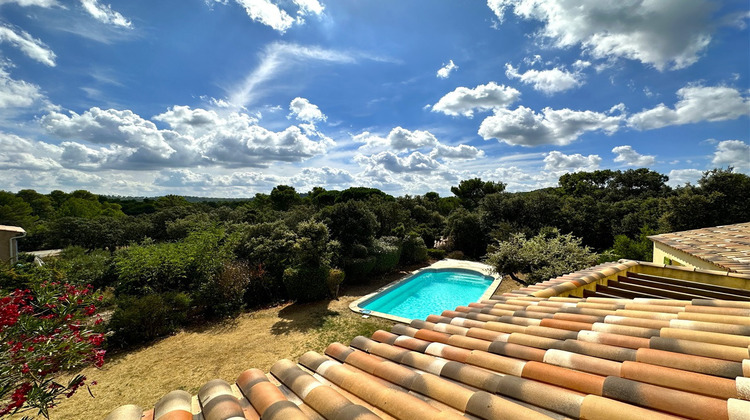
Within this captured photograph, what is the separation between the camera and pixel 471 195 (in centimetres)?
3859

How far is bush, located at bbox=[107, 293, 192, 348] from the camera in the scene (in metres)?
8.85

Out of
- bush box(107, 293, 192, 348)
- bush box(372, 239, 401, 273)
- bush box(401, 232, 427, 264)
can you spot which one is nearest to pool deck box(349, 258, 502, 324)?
bush box(401, 232, 427, 264)

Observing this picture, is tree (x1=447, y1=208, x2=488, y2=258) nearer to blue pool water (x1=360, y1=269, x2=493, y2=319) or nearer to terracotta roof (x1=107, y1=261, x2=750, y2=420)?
blue pool water (x1=360, y1=269, x2=493, y2=319)

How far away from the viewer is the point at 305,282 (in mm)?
12727

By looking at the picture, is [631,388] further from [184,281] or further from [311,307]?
[184,281]

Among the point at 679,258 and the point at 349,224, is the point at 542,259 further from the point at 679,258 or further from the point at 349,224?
the point at 349,224

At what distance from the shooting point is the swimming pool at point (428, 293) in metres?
Result: 13.2

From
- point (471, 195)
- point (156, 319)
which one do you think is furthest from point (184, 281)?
point (471, 195)

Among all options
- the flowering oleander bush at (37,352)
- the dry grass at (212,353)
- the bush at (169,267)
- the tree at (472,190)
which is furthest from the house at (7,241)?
the tree at (472,190)

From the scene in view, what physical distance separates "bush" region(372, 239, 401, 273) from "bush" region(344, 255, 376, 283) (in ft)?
2.08


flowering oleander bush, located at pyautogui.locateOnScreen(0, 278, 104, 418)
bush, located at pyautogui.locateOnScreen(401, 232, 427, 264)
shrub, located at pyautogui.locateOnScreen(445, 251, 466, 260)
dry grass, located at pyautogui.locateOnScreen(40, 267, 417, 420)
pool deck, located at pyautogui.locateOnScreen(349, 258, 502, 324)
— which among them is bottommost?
dry grass, located at pyautogui.locateOnScreen(40, 267, 417, 420)

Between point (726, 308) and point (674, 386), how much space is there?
2.18 meters

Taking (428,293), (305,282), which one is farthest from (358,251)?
(428,293)

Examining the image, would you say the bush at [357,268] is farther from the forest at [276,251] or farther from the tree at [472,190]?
the tree at [472,190]
